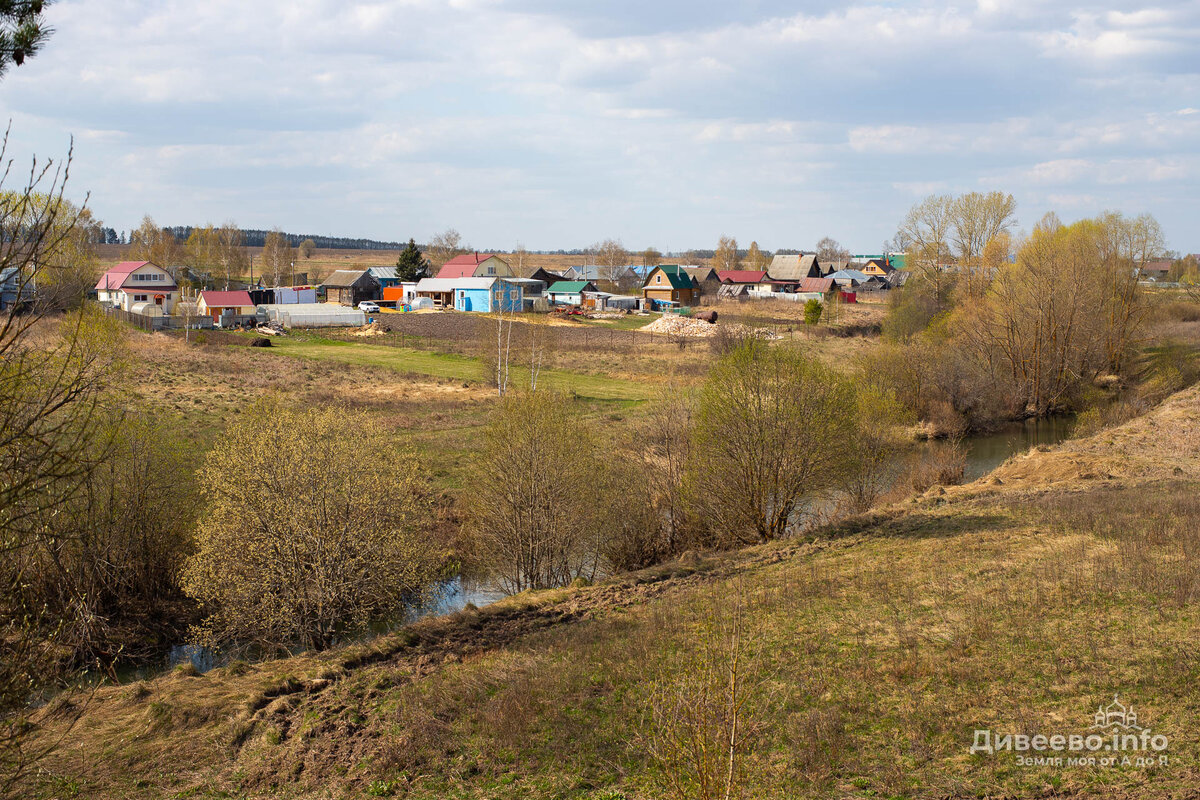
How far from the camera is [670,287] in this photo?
9338cm

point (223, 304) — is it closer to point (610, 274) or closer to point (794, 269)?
point (610, 274)

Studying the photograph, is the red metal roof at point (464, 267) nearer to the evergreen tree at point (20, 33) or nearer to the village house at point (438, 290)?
the village house at point (438, 290)

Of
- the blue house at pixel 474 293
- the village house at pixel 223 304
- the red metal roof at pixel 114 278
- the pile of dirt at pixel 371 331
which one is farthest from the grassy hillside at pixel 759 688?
the red metal roof at pixel 114 278

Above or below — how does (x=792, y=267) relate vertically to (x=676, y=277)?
above

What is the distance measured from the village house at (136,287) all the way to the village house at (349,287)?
16713mm

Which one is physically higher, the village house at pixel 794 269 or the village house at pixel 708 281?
the village house at pixel 794 269

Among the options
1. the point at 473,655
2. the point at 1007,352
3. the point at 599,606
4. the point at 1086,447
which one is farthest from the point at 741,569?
the point at 1007,352

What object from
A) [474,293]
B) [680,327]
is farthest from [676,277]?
[680,327]

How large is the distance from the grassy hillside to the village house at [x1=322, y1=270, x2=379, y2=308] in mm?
77502

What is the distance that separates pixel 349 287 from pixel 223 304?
21.8 meters

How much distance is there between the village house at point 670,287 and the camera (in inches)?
3679

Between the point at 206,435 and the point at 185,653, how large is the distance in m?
14.0

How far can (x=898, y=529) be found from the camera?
18.4 meters

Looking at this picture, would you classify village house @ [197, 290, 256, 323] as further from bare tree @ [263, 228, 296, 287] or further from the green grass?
bare tree @ [263, 228, 296, 287]
